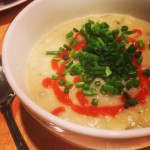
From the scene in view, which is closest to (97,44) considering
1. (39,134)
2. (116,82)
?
(116,82)

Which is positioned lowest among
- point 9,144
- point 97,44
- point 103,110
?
point 9,144

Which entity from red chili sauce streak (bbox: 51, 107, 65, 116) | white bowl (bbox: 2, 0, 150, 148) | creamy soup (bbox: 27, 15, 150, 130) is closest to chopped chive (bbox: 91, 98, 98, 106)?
creamy soup (bbox: 27, 15, 150, 130)

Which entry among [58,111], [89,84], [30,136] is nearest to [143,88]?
[89,84]

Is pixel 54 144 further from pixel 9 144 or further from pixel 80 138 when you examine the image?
pixel 80 138

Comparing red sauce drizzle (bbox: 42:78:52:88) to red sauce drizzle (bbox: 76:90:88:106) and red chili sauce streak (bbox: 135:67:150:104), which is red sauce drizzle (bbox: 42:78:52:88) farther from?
red chili sauce streak (bbox: 135:67:150:104)

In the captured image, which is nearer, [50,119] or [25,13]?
[50,119]

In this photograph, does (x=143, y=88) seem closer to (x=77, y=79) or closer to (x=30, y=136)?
(x=77, y=79)

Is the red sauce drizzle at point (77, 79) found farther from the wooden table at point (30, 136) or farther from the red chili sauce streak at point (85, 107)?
the wooden table at point (30, 136)
